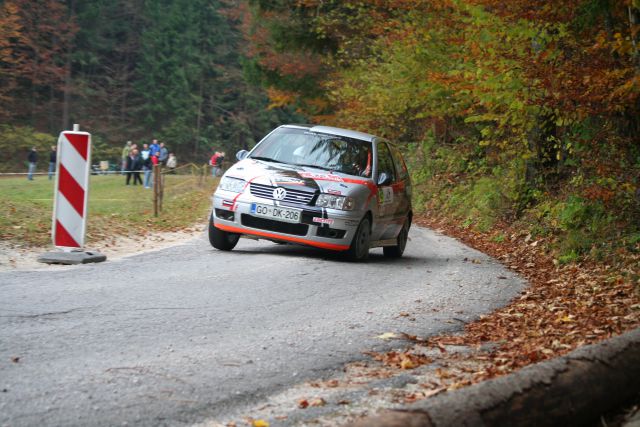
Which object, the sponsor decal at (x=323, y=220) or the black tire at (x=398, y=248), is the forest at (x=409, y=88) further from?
the sponsor decal at (x=323, y=220)

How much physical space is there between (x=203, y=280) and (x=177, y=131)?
66528 millimetres

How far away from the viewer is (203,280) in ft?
30.9

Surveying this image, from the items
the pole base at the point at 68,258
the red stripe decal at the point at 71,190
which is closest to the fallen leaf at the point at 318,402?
the pole base at the point at 68,258

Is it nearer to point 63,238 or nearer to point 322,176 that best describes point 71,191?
point 63,238

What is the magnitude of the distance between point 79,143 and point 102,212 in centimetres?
1025

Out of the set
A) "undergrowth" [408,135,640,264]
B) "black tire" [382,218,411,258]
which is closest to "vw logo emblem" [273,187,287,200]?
"black tire" [382,218,411,258]

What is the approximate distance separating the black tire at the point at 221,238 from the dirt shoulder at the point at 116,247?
991mm

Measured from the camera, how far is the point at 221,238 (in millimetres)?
12672

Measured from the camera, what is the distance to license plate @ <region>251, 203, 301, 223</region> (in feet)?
38.9

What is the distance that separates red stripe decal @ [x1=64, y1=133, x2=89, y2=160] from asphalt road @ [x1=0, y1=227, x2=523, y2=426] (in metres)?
1.36

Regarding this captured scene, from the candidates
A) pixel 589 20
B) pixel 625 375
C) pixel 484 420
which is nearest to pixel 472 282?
pixel 589 20

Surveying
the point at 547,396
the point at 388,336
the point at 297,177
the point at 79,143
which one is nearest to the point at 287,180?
the point at 297,177

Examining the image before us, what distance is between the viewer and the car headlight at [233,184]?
1216cm

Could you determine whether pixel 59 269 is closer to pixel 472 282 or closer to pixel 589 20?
pixel 472 282
